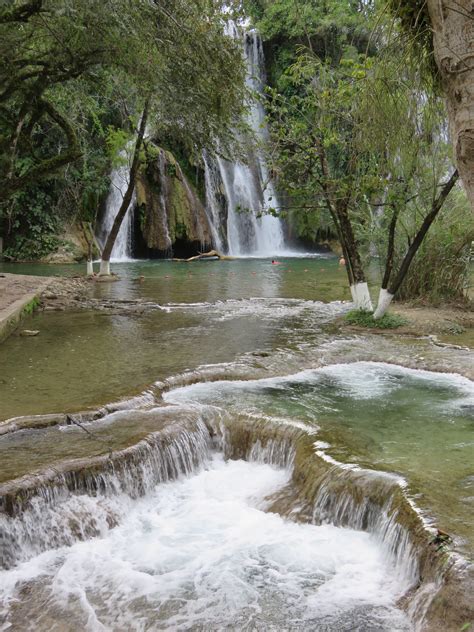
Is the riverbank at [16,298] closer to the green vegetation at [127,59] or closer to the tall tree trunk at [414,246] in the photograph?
the green vegetation at [127,59]

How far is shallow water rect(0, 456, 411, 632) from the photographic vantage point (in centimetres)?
402

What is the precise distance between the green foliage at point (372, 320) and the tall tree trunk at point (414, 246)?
12cm

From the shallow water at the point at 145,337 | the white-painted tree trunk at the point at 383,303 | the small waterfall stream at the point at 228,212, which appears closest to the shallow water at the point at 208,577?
the shallow water at the point at 145,337

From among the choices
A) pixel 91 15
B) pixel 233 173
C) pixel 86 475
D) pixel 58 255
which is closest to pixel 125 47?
pixel 91 15

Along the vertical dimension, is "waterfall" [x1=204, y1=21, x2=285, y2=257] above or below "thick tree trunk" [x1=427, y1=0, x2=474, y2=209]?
above

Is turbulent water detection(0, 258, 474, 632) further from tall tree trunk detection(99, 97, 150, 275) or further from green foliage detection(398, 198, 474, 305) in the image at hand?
tall tree trunk detection(99, 97, 150, 275)

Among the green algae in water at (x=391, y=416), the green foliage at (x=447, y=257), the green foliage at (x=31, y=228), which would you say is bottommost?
the green algae in water at (x=391, y=416)

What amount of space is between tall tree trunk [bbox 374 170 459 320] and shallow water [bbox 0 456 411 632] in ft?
21.0

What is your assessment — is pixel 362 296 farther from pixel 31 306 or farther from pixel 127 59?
pixel 31 306

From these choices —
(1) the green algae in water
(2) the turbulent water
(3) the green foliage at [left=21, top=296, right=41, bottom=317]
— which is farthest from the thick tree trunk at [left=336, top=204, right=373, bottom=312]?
(3) the green foliage at [left=21, top=296, right=41, bottom=317]

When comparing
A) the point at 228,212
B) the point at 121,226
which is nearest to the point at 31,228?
the point at 121,226

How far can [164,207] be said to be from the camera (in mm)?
27703

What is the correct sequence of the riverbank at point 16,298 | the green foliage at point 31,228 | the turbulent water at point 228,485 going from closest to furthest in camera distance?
the turbulent water at point 228,485 → the riverbank at point 16,298 → the green foliage at point 31,228

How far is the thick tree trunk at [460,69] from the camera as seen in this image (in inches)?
93.5
